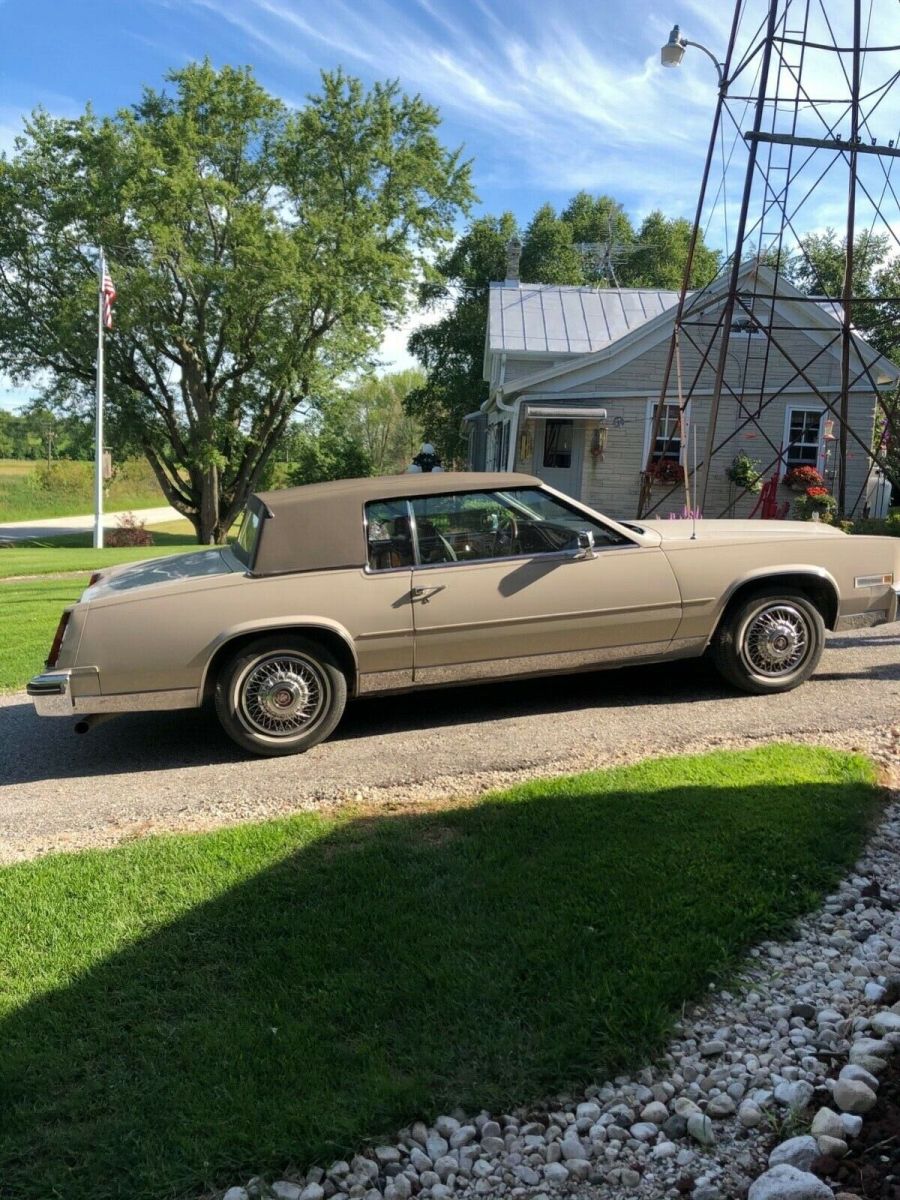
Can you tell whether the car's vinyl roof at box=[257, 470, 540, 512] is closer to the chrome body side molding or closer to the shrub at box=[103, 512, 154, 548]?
the chrome body side molding

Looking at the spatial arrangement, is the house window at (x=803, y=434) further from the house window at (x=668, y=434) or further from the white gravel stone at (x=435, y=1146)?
the white gravel stone at (x=435, y=1146)

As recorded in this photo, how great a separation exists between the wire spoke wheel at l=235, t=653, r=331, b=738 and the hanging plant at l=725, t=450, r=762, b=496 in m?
14.7

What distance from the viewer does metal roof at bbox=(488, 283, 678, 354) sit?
71.8 ft

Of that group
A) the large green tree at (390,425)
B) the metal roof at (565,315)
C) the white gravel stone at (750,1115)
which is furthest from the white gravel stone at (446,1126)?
the large green tree at (390,425)

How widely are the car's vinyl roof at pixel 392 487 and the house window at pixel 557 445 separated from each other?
15.0 meters

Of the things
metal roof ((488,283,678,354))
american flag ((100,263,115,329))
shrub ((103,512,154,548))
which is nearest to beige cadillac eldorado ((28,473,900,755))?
metal roof ((488,283,678,354))

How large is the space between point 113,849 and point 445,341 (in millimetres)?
38500

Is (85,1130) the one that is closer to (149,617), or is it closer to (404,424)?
(149,617)

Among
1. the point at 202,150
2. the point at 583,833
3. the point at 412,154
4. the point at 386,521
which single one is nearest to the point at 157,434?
the point at 202,150

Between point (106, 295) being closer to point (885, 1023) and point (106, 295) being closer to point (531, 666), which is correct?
point (531, 666)

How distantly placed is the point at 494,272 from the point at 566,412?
24.8 meters

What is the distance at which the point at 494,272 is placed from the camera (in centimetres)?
4069

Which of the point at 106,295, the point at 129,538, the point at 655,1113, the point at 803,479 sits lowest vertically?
the point at 655,1113

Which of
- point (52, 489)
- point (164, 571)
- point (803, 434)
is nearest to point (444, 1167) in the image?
point (164, 571)
